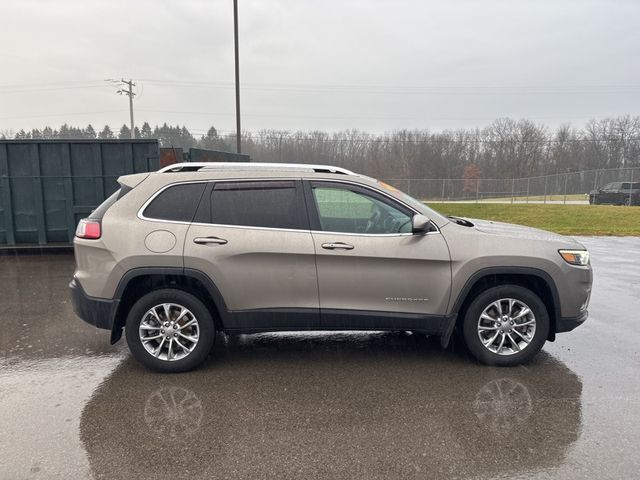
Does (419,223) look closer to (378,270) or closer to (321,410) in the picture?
(378,270)

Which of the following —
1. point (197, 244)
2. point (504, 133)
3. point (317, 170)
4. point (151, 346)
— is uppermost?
point (504, 133)

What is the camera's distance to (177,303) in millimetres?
4051

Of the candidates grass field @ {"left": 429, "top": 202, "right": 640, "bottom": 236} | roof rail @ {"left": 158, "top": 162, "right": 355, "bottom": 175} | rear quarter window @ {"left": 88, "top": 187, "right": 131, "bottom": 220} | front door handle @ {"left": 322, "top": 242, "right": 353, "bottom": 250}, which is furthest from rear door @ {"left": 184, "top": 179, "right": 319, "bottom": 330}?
grass field @ {"left": 429, "top": 202, "right": 640, "bottom": 236}

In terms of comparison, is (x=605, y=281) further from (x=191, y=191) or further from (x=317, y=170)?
(x=191, y=191)

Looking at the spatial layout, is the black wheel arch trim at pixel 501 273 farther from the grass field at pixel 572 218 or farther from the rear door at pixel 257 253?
the grass field at pixel 572 218

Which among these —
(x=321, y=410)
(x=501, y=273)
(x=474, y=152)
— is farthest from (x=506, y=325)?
(x=474, y=152)

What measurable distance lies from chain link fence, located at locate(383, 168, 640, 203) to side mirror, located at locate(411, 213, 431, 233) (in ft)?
122

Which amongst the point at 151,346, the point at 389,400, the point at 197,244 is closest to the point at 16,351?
the point at 151,346

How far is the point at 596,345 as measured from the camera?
485cm

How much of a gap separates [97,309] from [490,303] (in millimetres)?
3566

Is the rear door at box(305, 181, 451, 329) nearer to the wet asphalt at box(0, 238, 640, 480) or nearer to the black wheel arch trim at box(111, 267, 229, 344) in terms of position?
the wet asphalt at box(0, 238, 640, 480)

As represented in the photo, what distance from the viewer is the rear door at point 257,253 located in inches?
157

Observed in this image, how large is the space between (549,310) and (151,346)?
12.2ft

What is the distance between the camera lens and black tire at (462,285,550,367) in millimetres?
4145
